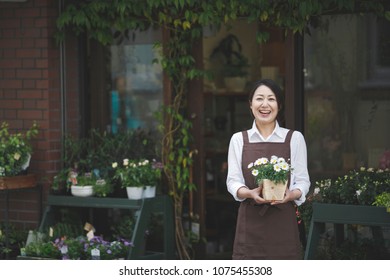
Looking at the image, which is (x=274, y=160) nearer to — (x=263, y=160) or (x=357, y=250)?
(x=263, y=160)

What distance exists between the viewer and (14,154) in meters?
7.27

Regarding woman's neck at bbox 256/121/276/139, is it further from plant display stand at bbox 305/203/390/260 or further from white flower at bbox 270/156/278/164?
plant display stand at bbox 305/203/390/260

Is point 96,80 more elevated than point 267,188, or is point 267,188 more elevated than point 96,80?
point 96,80

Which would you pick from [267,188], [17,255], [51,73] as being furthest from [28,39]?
[267,188]

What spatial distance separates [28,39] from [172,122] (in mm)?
1393

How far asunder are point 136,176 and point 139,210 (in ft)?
0.88

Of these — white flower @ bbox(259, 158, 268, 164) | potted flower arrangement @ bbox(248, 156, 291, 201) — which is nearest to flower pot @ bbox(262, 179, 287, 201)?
potted flower arrangement @ bbox(248, 156, 291, 201)

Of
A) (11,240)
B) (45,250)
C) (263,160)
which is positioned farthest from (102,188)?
(263,160)

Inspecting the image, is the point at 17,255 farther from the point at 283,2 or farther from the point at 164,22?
the point at 283,2

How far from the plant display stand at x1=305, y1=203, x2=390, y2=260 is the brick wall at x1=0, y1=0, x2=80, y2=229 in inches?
97.4

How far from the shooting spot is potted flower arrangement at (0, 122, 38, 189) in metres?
7.25

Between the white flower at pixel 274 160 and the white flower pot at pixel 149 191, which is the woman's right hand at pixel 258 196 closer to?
the white flower at pixel 274 160

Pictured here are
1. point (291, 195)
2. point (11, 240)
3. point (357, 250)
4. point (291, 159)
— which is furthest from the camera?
point (11, 240)
